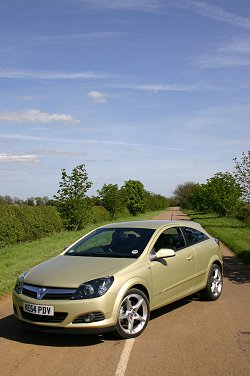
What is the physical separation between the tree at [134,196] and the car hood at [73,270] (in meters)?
51.7

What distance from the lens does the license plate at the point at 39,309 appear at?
5383 mm

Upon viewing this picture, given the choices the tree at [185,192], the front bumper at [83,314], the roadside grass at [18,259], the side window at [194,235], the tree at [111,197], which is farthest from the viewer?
the tree at [185,192]

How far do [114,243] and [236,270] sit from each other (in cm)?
536

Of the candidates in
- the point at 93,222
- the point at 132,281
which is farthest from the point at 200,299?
the point at 93,222

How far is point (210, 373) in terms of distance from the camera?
446 centimetres

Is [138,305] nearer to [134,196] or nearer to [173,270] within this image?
[173,270]

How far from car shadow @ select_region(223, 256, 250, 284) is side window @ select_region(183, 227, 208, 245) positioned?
7.14 feet

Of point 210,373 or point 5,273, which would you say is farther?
point 5,273

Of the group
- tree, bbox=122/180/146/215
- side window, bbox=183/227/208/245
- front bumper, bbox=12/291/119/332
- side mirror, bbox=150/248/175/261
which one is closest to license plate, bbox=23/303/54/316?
front bumper, bbox=12/291/119/332

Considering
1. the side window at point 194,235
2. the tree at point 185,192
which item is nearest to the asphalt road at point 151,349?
the side window at point 194,235

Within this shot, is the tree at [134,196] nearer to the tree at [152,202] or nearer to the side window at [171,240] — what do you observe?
the tree at [152,202]

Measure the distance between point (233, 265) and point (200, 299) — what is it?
4343 mm

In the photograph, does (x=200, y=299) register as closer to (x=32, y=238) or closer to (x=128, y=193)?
(x=32, y=238)

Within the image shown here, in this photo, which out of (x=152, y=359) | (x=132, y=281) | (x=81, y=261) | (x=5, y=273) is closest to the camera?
(x=152, y=359)
